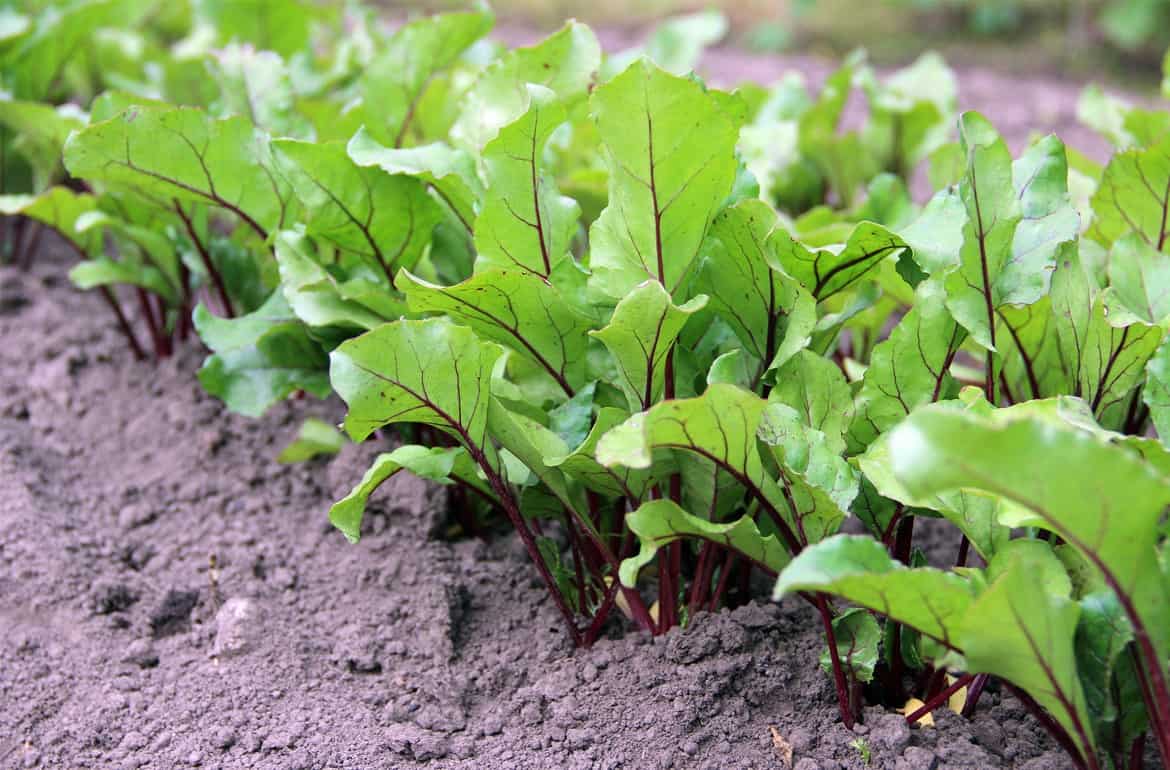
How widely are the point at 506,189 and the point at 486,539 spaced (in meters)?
0.68

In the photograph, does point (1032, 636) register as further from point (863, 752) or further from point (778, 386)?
point (778, 386)

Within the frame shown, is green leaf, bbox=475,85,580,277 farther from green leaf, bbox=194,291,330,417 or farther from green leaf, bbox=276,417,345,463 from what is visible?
green leaf, bbox=276,417,345,463

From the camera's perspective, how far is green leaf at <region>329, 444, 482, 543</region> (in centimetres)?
142

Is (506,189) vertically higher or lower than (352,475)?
higher

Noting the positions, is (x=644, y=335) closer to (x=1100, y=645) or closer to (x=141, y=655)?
(x=1100, y=645)

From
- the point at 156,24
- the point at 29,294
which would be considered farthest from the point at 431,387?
the point at 156,24

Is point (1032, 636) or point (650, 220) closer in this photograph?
point (1032, 636)

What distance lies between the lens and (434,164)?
1.65 meters

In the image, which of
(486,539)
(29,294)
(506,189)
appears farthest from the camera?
(29,294)

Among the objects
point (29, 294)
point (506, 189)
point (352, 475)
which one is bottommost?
point (29, 294)

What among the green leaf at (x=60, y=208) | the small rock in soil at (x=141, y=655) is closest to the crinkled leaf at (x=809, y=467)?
the small rock in soil at (x=141, y=655)

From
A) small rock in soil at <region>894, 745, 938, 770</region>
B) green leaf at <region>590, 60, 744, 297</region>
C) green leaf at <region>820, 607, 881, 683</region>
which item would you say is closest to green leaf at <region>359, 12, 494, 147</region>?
green leaf at <region>590, 60, 744, 297</region>

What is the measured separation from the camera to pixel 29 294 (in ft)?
8.65

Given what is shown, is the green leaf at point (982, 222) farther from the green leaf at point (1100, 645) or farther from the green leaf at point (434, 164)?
the green leaf at point (434, 164)
